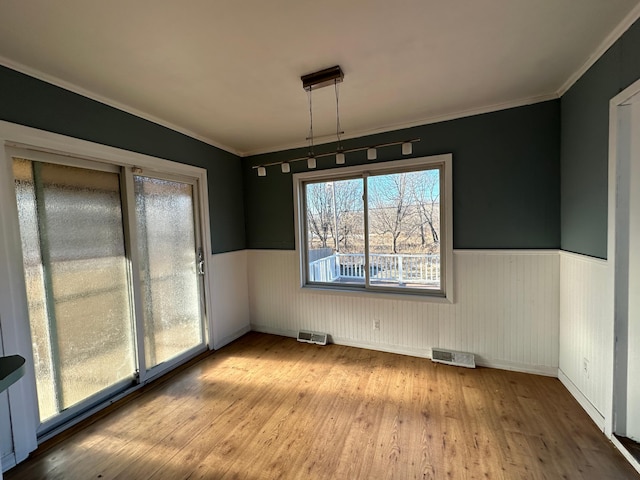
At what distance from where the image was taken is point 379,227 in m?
3.27

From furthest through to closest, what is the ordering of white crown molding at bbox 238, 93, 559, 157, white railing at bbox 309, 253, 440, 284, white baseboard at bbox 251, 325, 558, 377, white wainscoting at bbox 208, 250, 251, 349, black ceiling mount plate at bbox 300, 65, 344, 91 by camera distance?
white wainscoting at bbox 208, 250, 251, 349
white railing at bbox 309, 253, 440, 284
white baseboard at bbox 251, 325, 558, 377
white crown molding at bbox 238, 93, 559, 157
black ceiling mount plate at bbox 300, 65, 344, 91

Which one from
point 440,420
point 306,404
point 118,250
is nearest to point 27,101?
point 118,250

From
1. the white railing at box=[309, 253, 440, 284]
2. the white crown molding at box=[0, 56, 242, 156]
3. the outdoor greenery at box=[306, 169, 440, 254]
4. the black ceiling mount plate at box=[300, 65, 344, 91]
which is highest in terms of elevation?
the white crown molding at box=[0, 56, 242, 156]

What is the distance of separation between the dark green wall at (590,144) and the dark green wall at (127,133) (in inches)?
144

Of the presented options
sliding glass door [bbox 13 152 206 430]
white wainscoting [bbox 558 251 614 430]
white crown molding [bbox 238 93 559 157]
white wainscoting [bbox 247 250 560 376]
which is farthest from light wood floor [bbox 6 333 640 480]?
white crown molding [bbox 238 93 559 157]

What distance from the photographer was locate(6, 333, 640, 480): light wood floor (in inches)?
65.4

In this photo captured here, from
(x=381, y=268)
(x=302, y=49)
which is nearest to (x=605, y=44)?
(x=302, y=49)

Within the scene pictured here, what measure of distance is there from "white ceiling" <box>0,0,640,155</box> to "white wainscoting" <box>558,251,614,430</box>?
1504 millimetres

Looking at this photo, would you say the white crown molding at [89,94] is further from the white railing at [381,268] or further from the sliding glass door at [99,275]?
the white railing at [381,268]

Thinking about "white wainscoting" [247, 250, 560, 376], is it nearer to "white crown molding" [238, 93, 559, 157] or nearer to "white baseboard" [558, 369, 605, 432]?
"white baseboard" [558, 369, 605, 432]

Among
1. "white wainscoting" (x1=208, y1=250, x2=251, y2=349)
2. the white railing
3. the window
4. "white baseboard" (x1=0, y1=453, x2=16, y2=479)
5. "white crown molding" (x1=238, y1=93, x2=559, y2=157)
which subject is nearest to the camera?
"white baseboard" (x1=0, y1=453, x2=16, y2=479)

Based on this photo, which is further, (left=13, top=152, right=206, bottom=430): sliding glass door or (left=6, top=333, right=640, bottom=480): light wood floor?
(left=13, top=152, right=206, bottom=430): sliding glass door

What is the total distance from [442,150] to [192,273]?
124 inches

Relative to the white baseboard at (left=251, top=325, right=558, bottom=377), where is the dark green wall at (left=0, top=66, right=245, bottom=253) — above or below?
above
